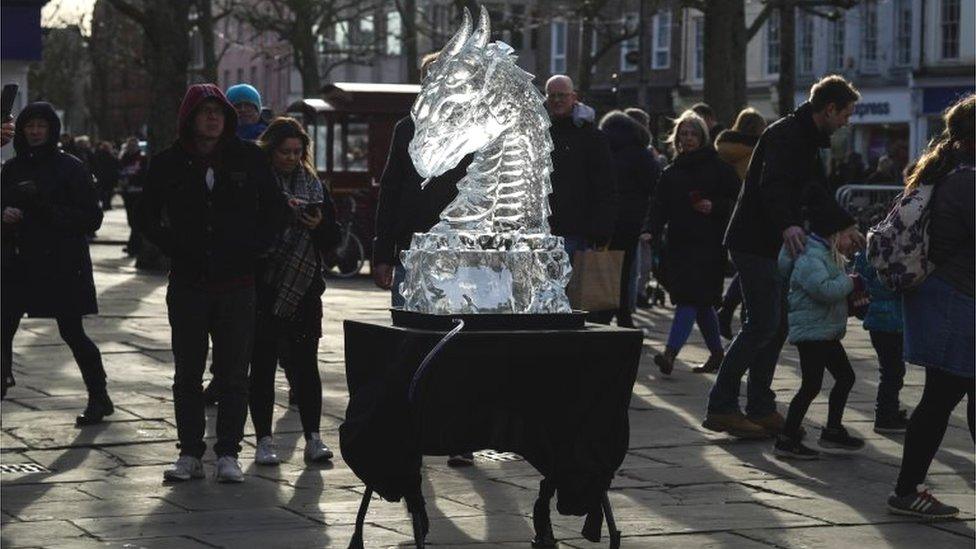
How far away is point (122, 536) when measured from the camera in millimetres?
7707

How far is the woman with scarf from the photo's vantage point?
9.80 meters

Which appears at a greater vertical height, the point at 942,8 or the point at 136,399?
the point at 942,8

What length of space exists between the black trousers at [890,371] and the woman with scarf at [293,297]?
322 cm

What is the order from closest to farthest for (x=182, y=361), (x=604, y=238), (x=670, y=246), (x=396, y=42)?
(x=182, y=361)
(x=604, y=238)
(x=670, y=246)
(x=396, y=42)

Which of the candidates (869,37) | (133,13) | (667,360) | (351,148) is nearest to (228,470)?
(667,360)

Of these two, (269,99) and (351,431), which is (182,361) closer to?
(351,431)

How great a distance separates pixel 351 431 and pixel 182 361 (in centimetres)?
248

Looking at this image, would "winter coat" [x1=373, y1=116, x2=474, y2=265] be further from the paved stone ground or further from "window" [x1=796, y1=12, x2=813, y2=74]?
"window" [x1=796, y1=12, x2=813, y2=74]

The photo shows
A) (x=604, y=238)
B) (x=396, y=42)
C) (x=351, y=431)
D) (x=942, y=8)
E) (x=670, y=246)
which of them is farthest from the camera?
(x=396, y=42)

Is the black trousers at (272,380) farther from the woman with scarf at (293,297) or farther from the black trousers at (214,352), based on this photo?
the black trousers at (214,352)

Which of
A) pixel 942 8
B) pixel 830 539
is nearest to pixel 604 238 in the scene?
pixel 830 539

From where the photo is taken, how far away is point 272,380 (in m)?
9.83

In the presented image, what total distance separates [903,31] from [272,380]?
43.8m

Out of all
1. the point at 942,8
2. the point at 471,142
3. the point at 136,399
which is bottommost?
the point at 136,399
